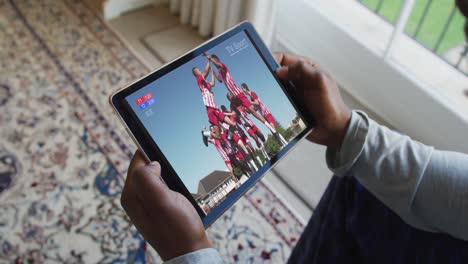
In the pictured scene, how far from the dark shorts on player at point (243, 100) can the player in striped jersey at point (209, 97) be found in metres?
0.05

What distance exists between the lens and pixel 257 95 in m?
0.66

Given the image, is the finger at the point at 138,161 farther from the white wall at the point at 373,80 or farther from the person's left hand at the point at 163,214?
the white wall at the point at 373,80

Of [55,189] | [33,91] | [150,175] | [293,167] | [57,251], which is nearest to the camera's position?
[150,175]

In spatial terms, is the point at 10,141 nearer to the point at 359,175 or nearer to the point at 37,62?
the point at 37,62

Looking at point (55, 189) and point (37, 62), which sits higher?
point (37, 62)

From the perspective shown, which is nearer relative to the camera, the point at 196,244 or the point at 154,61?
the point at 196,244

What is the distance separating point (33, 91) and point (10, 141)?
0.24 meters

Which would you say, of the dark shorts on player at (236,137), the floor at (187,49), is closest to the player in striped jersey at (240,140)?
the dark shorts on player at (236,137)

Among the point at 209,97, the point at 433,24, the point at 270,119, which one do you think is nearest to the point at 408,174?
the point at 270,119

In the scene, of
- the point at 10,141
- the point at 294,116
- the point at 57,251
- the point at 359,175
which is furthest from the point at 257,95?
the point at 10,141

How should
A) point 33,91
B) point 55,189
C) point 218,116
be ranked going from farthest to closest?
point 33,91 < point 55,189 < point 218,116

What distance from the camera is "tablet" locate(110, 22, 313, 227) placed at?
21.2 inches

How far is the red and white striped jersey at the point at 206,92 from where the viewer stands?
0.60 metres

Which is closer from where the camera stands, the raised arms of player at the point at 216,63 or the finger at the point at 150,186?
the finger at the point at 150,186
